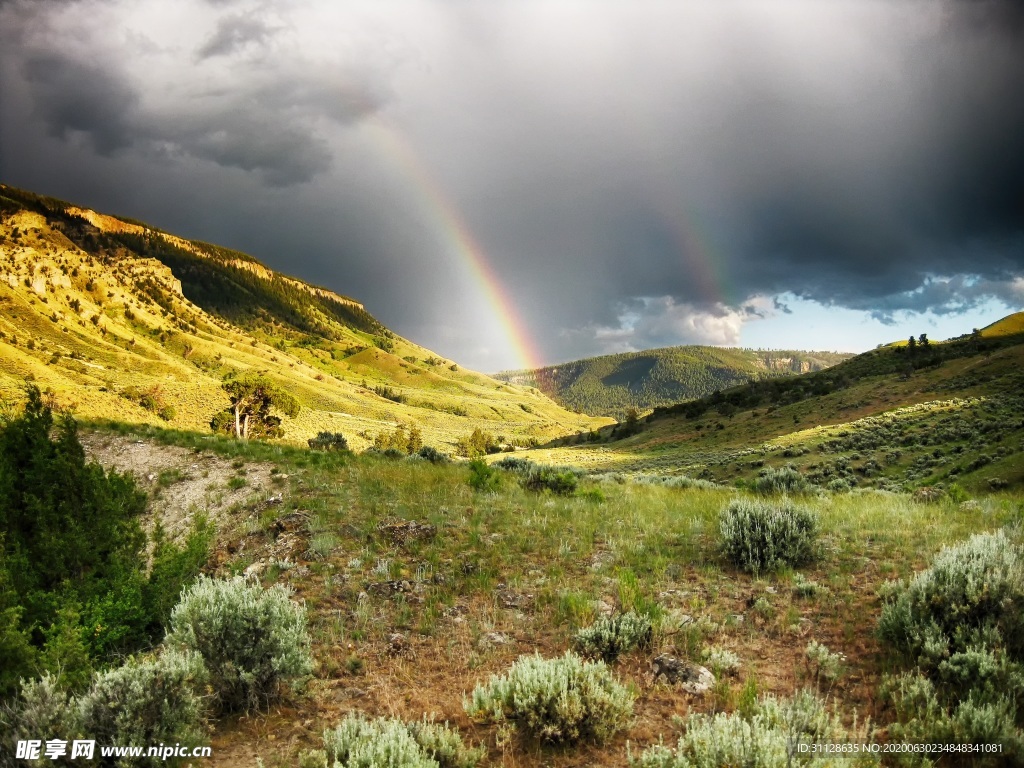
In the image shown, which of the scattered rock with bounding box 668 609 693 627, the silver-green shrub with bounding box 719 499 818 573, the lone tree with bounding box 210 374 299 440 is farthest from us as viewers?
the lone tree with bounding box 210 374 299 440

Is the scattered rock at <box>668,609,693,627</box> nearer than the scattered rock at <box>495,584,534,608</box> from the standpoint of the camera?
Yes

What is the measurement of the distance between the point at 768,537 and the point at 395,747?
6.25 metres

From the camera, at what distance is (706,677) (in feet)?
16.0

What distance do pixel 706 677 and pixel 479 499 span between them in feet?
26.6

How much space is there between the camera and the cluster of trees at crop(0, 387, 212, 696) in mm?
6355

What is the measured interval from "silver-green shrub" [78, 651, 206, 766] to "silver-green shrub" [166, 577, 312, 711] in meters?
0.43

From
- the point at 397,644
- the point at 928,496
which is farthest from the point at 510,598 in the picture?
the point at 928,496

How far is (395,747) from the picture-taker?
12.0ft

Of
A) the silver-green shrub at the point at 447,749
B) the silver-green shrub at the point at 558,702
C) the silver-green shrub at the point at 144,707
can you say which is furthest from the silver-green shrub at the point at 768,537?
the silver-green shrub at the point at 144,707

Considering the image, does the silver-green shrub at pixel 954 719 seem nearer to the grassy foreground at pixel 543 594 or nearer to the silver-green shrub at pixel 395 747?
the grassy foreground at pixel 543 594

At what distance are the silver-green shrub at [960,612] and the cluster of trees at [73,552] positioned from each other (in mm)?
8635

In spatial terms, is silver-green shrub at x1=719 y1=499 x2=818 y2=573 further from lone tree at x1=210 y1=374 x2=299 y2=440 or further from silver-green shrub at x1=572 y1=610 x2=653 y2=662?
lone tree at x1=210 y1=374 x2=299 y2=440

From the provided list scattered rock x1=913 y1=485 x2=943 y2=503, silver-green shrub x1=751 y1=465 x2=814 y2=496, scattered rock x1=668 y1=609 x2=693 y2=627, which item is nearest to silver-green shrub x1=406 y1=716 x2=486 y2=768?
scattered rock x1=668 y1=609 x2=693 y2=627

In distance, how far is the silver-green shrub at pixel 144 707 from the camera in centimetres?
384
